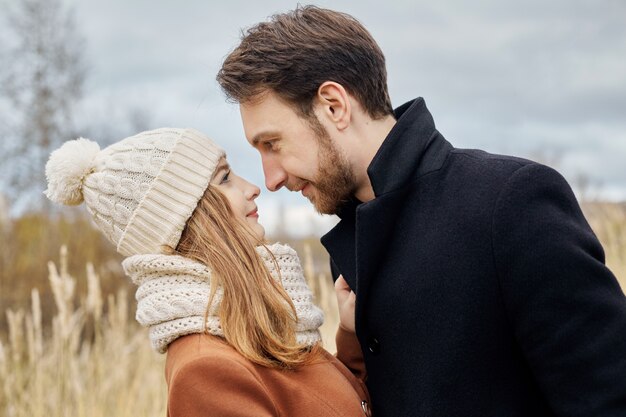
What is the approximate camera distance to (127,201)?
104 inches

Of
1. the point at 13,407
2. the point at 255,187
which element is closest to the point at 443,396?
the point at 255,187

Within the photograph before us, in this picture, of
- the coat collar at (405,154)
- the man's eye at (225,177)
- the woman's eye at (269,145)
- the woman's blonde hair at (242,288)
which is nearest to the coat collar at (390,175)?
the coat collar at (405,154)

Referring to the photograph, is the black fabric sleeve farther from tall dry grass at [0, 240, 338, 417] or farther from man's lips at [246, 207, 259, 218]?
tall dry grass at [0, 240, 338, 417]

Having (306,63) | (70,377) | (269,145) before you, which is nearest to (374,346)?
(269,145)

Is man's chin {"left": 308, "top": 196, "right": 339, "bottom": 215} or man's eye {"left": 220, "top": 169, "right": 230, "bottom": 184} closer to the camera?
man's chin {"left": 308, "top": 196, "right": 339, "bottom": 215}

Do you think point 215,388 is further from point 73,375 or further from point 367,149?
point 73,375

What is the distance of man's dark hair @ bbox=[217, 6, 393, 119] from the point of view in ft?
8.37

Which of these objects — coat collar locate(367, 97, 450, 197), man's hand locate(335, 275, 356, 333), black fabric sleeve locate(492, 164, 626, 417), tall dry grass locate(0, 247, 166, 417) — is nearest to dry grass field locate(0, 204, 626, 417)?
tall dry grass locate(0, 247, 166, 417)

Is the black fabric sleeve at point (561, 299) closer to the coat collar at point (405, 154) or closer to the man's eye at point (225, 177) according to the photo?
the coat collar at point (405, 154)

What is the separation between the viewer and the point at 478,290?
216cm

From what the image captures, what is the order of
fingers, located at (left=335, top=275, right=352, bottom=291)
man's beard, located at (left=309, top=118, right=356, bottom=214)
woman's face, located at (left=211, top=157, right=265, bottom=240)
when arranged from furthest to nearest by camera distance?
1. fingers, located at (left=335, top=275, right=352, bottom=291)
2. woman's face, located at (left=211, top=157, right=265, bottom=240)
3. man's beard, located at (left=309, top=118, right=356, bottom=214)

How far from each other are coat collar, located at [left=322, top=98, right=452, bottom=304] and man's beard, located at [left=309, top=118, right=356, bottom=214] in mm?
114

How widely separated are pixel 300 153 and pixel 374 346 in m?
0.59

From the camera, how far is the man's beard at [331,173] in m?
2.51
